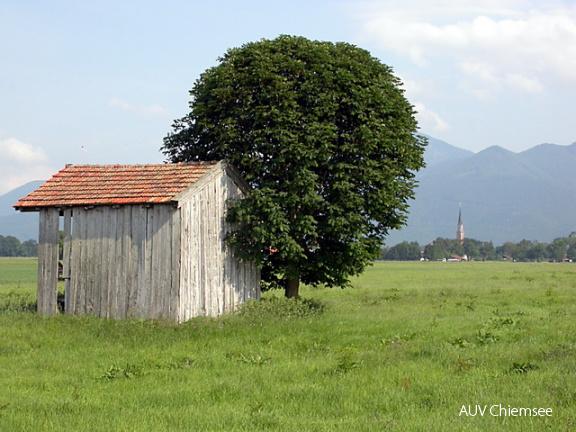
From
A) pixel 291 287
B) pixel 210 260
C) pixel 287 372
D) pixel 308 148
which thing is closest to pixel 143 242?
pixel 210 260

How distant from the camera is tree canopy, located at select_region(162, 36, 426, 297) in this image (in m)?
21.4

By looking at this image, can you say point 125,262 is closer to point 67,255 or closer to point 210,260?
point 67,255

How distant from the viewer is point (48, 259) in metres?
21.7

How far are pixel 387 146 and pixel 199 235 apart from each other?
6960 mm

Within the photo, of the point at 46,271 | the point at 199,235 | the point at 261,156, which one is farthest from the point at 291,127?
the point at 46,271

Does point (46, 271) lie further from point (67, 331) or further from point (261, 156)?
point (261, 156)

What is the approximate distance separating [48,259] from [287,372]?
11655 millimetres

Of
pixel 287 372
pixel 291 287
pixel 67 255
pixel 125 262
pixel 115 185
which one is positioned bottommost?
pixel 287 372

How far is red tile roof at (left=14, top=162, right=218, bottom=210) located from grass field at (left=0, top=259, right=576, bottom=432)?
12.0ft

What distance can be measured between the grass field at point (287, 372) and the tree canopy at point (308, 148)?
2367 millimetres

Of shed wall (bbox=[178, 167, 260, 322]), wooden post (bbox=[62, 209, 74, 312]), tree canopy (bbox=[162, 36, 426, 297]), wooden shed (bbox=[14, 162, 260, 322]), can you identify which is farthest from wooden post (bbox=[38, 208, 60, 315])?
tree canopy (bbox=[162, 36, 426, 297])

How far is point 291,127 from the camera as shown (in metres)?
21.7

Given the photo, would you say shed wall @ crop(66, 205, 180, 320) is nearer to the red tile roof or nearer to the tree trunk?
the red tile roof

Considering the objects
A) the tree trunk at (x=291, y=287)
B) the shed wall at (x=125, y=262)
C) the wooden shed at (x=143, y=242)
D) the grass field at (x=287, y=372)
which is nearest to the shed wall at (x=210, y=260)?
the wooden shed at (x=143, y=242)
